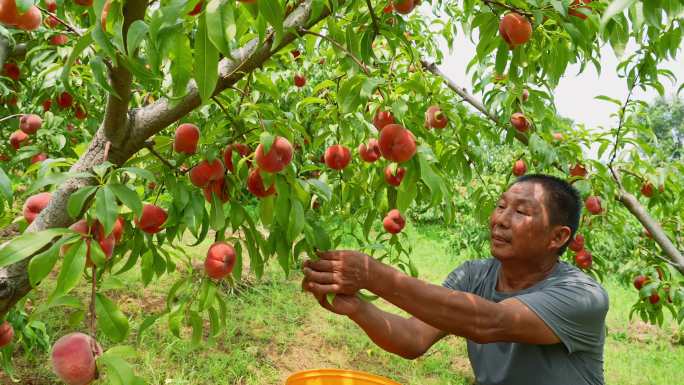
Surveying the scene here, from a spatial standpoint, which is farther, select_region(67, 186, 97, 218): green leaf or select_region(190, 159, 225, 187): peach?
select_region(190, 159, 225, 187): peach

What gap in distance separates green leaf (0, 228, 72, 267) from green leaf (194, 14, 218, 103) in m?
0.33

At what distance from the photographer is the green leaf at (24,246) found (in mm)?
774

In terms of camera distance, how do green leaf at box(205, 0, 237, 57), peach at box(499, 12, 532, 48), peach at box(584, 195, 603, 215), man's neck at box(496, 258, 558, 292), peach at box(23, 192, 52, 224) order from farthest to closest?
peach at box(584, 195, 603, 215)
man's neck at box(496, 258, 558, 292)
peach at box(499, 12, 532, 48)
peach at box(23, 192, 52, 224)
green leaf at box(205, 0, 237, 57)

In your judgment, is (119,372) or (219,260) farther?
(219,260)

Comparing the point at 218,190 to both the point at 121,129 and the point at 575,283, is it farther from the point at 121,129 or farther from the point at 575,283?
the point at 575,283

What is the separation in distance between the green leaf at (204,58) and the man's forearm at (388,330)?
955 mm

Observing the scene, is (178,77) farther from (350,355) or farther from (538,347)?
(350,355)

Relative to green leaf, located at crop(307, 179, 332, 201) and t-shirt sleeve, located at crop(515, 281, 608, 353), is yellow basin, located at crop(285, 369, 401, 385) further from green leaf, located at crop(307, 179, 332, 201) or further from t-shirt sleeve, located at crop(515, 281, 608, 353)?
green leaf, located at crop(307, 179, 332, 201)

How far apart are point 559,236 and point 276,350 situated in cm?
229

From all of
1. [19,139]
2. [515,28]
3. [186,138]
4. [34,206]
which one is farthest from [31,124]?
[515,28]

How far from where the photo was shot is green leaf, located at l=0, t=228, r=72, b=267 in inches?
30.5

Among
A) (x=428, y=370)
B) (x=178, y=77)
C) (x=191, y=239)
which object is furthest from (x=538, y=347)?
(x=191, y=239)

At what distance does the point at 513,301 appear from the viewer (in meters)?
1.44

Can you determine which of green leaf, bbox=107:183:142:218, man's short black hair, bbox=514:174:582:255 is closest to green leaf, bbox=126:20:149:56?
green leaf, bbox=107:183:142:218
